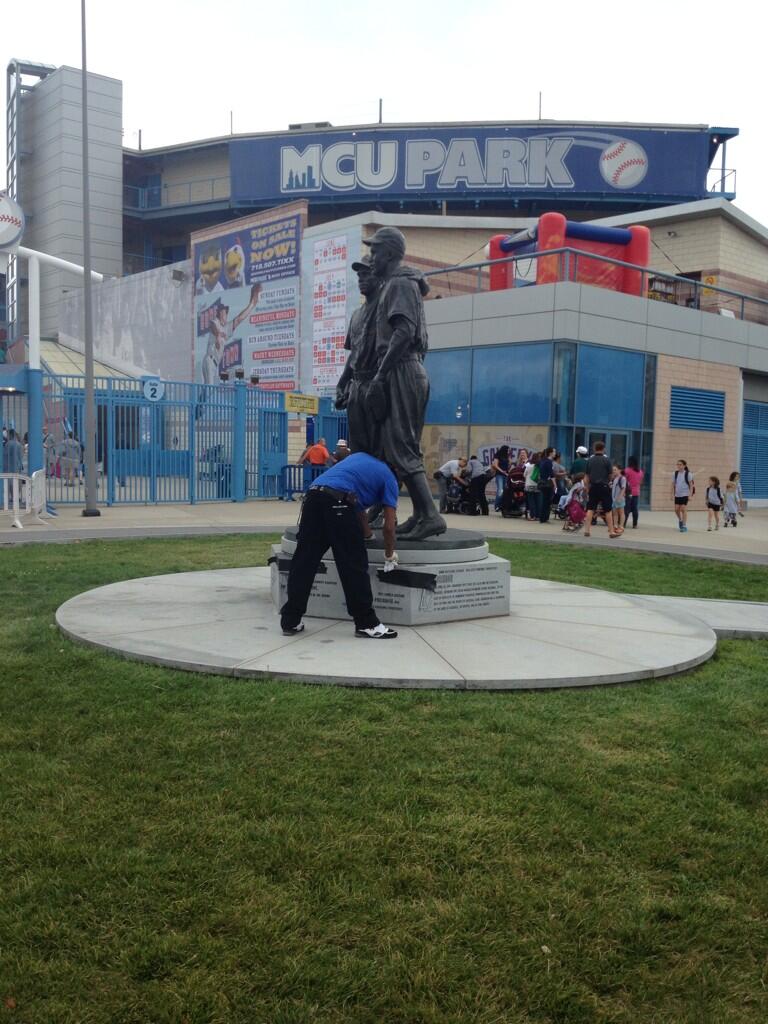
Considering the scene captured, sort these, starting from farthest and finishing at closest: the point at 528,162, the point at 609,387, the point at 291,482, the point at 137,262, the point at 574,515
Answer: the point at 137,262 → the point at 528,162 → the point at 291,482 → the point at 609,387 → the point at 574,515

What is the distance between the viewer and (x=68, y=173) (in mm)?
44438

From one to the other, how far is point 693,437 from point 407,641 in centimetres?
2124

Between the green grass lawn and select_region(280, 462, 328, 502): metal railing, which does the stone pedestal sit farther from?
select_region(280, 462, 328, 502): metal railing

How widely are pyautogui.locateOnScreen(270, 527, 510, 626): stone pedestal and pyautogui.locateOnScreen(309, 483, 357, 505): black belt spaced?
0.94 meters

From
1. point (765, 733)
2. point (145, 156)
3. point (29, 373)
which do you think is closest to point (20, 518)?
point (29, 373)

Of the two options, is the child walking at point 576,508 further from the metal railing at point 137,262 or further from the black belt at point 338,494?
the metal railing at point 137,262

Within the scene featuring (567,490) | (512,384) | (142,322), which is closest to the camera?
(567,490)

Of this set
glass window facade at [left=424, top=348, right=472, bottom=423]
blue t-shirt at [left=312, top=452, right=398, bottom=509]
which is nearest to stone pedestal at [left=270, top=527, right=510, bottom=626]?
blue t-shirt at [left=312, top=452, right=398, bottom=509]

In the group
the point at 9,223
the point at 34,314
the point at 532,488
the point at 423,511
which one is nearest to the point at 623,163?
the point at 532,488

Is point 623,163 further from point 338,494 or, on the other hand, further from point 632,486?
point 338,494

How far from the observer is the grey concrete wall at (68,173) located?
44406 mm

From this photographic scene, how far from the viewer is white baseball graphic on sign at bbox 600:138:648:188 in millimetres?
35906

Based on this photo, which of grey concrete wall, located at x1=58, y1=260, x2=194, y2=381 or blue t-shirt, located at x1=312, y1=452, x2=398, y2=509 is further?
grey concrete wall, located at x1=58, y1=260, x2=194, y2=381

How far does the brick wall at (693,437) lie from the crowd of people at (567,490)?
3.62 metres
